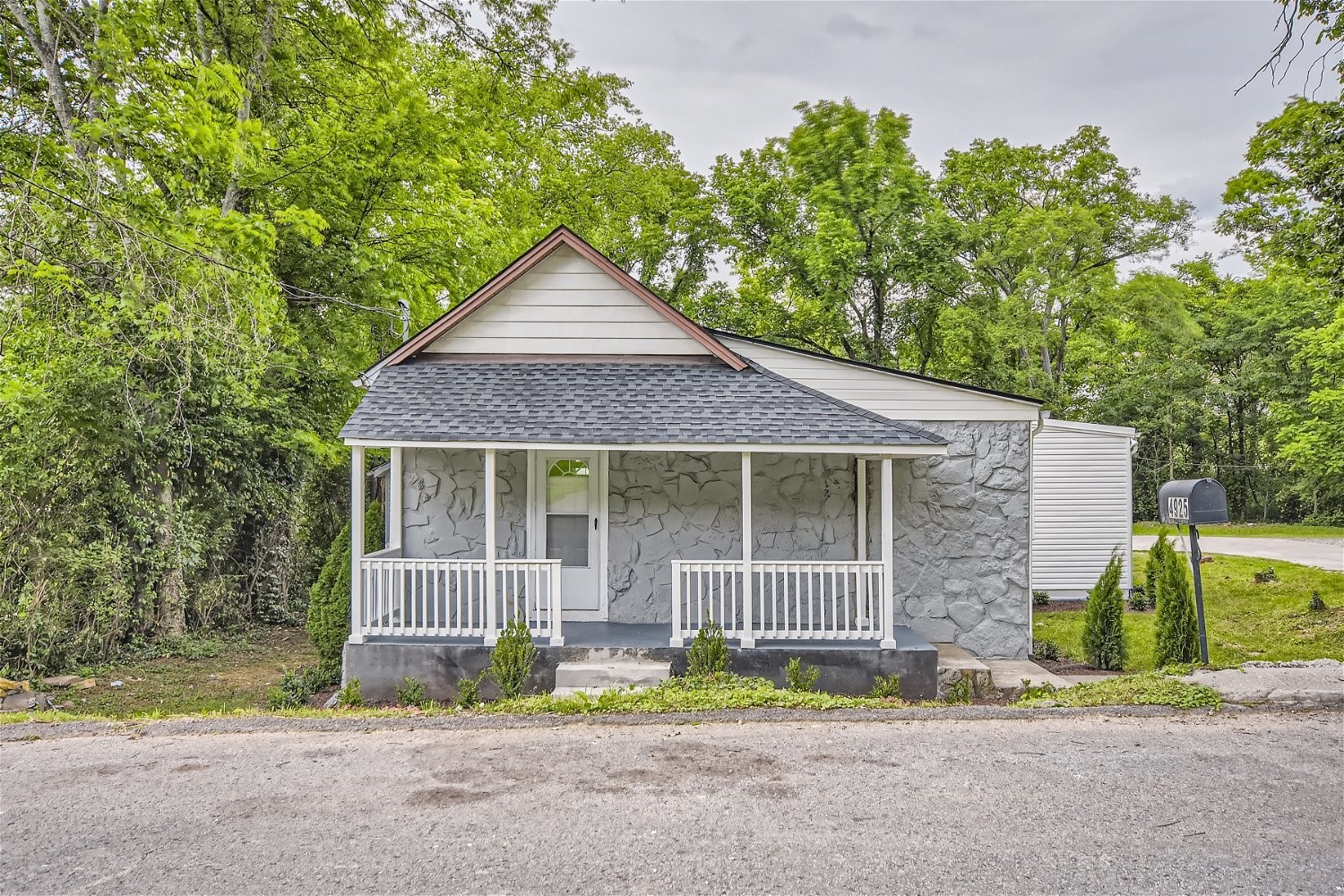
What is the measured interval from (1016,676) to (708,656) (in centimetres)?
324

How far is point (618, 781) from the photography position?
405 centimetres

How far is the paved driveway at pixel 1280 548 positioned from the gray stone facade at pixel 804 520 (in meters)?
7.75

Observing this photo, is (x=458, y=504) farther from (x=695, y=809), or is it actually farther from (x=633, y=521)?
(x=695, y=809)

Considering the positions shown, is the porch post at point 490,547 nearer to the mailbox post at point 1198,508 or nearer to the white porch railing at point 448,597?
the white porch railing at point 448,597

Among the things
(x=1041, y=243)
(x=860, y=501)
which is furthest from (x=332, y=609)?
(x=1041, y=243)

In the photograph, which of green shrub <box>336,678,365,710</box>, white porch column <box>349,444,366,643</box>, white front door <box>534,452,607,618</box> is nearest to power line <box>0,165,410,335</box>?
white porch column <box>349,444,366,643</box>

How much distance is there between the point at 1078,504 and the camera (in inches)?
474

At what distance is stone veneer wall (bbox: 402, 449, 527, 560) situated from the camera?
8055 mm

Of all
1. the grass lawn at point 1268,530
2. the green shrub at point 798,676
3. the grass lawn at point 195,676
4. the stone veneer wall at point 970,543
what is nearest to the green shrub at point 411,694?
the grass lawn at point 195,676

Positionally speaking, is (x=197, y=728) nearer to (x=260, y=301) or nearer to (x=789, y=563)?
(x=260, y=301)

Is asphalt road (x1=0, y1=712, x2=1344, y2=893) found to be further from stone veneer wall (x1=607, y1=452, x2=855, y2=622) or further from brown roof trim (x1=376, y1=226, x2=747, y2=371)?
brown roof trim (x1=376, y1=226, x2=747, y2=371)

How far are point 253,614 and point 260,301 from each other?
5.62 metres

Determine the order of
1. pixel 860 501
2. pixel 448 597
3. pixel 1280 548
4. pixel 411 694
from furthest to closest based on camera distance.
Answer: pixel 1280 548, pixel 860 501, pixel 448 597, pixel 411 694

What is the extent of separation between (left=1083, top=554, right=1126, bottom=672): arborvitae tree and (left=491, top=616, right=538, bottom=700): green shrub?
6.03m
